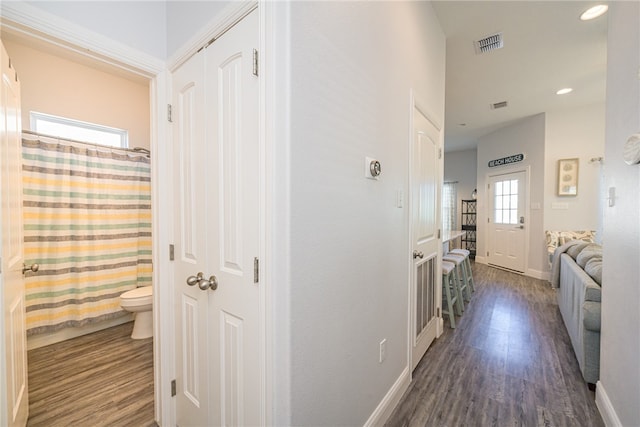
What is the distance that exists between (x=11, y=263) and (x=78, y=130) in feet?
7.25

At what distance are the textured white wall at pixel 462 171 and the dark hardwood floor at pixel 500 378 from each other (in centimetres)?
496

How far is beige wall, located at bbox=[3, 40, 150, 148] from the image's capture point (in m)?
→ 2.47

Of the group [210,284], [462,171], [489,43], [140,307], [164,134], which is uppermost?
[489,43]

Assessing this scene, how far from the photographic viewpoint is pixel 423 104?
212 cm

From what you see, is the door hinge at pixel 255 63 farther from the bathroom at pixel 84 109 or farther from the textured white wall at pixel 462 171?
the textured white wall at pixel 462 171

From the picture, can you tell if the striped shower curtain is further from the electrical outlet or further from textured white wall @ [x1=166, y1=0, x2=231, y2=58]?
the electrical outlet

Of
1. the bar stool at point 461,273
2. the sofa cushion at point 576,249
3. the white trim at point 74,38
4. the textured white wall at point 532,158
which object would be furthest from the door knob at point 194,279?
the textured white wall at point 532,158

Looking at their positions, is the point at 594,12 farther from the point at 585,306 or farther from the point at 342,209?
the point at 342,209

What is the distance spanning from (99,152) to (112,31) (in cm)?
187

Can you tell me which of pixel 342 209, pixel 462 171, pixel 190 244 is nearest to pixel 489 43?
pixel 342 209

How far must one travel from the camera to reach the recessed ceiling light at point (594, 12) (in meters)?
2.33

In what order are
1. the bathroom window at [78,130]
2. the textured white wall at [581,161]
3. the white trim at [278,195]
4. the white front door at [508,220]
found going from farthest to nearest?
1. the white front door at [508,220]
2. the textured white wall at [581,161]
3. the bathroom window at [78,130]
4. the white trim at [278,195]

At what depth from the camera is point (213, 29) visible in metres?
1.21

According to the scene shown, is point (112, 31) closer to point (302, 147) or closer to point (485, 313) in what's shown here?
point (302, 147)
